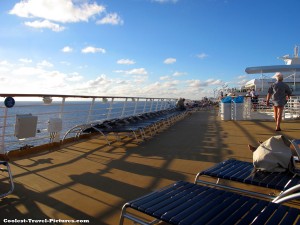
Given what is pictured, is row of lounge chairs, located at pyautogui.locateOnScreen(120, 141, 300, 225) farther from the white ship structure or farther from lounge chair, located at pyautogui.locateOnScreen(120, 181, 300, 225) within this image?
the white ship structure

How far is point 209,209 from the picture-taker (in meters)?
1.77

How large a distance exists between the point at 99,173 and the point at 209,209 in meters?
2.19

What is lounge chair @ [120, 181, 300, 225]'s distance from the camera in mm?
1638

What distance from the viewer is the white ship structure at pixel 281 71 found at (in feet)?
67.8

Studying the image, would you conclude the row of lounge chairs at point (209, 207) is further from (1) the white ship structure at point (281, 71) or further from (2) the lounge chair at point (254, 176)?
(1) the white ship structure at point (281, 71)

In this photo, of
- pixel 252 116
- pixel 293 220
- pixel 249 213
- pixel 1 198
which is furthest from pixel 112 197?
pixel 252 116

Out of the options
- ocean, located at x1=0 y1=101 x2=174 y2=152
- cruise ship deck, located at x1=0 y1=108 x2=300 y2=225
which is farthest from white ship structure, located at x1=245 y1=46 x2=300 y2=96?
cruise ship deck, located at x1=0 y1=108 x2=300 y2=225

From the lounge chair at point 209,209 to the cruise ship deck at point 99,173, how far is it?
26.6 inches

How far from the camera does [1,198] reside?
275 centimetres

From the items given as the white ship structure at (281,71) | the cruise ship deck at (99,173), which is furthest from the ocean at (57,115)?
the white ship structure at (281,71)

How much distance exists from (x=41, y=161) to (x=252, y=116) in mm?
9845

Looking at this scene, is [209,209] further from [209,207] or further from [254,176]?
[254,176]

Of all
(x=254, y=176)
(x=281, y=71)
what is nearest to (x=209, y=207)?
(x=254, y=176)

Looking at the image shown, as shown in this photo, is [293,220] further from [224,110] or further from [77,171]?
[224,110]
